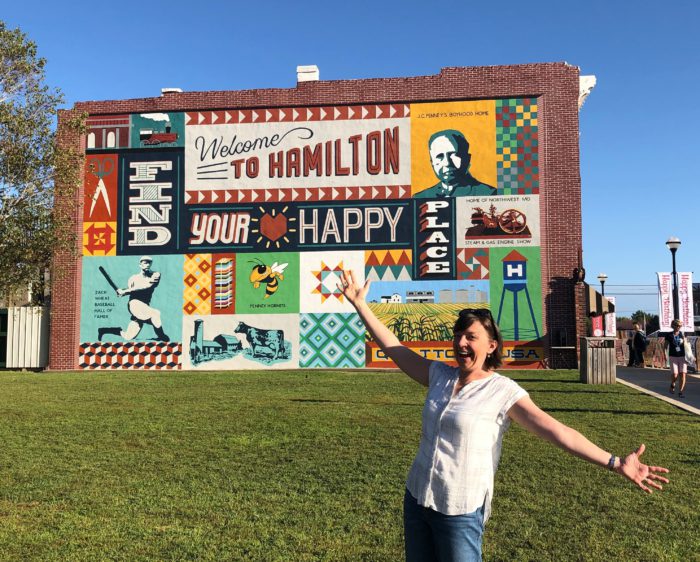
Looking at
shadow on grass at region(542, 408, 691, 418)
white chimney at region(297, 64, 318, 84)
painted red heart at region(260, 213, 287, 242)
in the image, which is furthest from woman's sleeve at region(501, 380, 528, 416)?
white chimney at region(297, 64, 318, 84)

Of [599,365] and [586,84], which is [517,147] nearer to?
[586,84]

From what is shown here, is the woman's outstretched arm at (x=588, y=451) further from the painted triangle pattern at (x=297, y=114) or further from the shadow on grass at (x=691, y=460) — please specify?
the painted triangle pattern at (x=297, y=114)

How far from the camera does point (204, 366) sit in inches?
1013

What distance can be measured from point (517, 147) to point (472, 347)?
23.7 metres

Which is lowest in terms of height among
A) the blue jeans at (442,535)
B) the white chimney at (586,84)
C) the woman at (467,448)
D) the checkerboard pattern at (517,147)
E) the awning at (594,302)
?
the blue jeans at (442,535)

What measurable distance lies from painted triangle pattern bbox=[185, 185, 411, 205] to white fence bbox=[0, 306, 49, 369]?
25.3 feet

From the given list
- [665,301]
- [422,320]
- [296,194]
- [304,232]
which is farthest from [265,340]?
[665,301]

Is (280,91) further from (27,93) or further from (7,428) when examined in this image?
(7,428)

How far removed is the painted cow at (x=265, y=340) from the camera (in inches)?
1007

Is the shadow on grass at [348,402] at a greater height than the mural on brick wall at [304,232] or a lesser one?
lesser

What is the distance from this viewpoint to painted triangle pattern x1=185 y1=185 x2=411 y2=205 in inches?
1014

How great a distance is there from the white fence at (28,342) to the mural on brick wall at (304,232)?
2.13 meters

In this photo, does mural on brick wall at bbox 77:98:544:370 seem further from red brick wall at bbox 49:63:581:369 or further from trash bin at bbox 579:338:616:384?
trash bin at bbox 579:338:616:384

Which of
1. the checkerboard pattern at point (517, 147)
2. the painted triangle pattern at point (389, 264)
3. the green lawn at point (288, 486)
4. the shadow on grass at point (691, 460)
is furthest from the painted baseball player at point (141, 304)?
the shadow on grass at point (691, 460)
